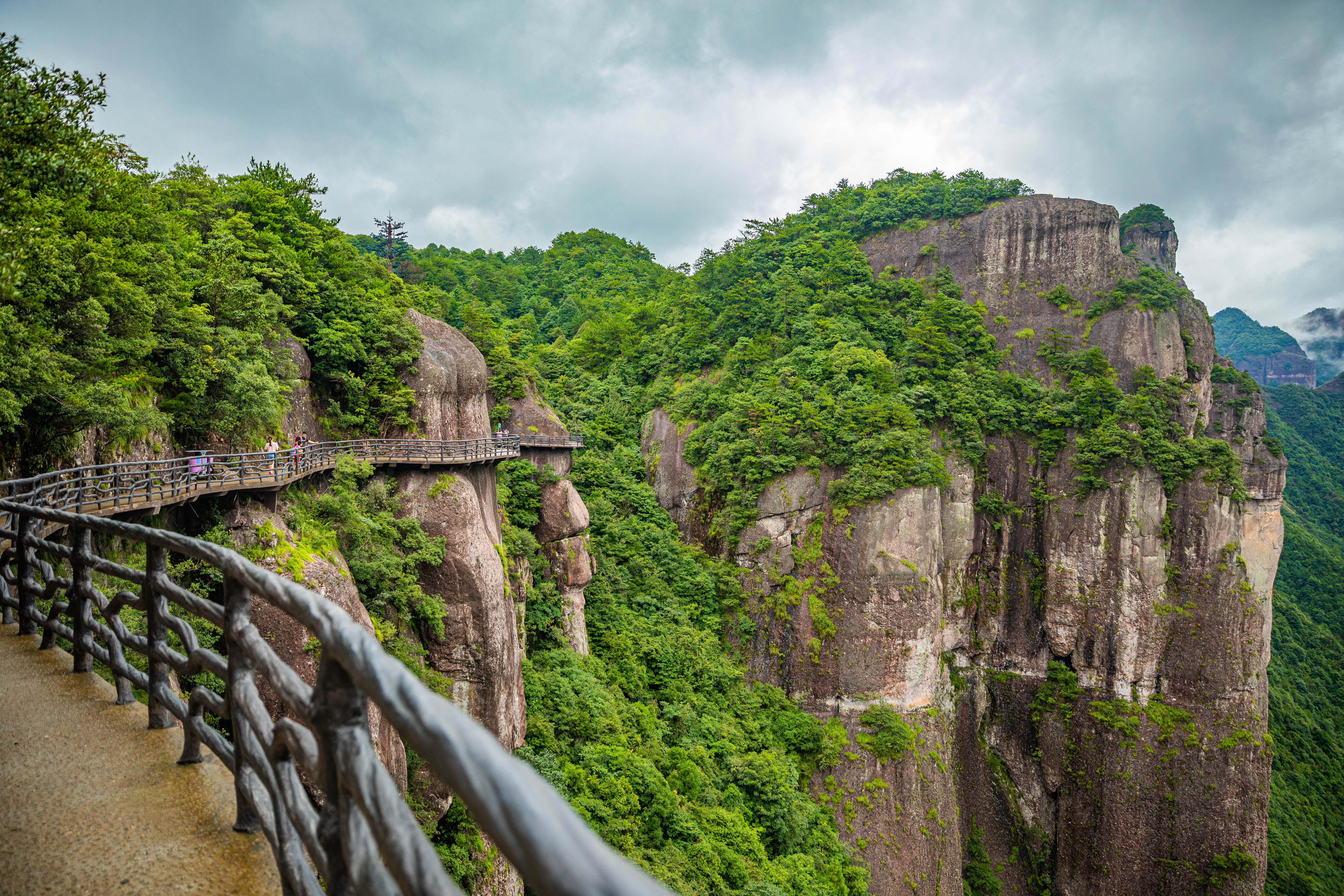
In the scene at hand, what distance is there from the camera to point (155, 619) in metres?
3.51

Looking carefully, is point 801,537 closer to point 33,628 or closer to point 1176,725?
point 1176,725

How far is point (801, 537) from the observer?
32.6m

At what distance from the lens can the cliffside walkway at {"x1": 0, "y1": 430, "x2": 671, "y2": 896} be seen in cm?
108

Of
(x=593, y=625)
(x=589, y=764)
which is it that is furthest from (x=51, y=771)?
(x=593, y=625)

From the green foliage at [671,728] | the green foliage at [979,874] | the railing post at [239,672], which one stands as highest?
the railing post at [239,672]

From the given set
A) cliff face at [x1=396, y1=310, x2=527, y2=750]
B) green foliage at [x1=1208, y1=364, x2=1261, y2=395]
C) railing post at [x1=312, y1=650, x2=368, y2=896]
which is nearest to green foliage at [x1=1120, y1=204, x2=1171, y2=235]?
green foliage at [x1=1208, y1=364, x2=1261, y2=395]

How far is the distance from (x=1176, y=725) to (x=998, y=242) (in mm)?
27953

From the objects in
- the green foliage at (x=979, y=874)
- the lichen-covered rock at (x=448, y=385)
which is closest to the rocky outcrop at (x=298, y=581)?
the lichen-covered rock at (x=448, y=385)

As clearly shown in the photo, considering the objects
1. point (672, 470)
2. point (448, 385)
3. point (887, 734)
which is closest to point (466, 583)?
point (448, 385)

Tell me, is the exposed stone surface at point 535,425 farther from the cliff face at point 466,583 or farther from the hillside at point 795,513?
the cliff face at point 466,583

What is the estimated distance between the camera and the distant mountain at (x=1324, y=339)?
425ft

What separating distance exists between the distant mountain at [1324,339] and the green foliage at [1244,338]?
6.95 meters

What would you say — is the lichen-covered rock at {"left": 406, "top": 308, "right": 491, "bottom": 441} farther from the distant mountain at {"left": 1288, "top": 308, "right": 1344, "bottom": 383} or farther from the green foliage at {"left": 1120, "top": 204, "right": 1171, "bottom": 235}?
the distant mountain at {"left": 1288, "top": 308, "right": 1344, "bottom": 383}

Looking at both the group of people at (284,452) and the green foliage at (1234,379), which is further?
the green foliage at (1234,379)
